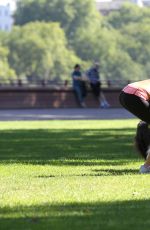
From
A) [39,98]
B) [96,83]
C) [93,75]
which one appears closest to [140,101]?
[96,83]

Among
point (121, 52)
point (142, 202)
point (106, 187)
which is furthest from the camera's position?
point (121, 52)

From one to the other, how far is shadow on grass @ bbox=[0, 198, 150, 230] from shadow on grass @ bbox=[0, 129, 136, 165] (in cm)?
501

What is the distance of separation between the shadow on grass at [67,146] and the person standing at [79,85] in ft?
51.8

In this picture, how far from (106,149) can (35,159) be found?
2409 mm

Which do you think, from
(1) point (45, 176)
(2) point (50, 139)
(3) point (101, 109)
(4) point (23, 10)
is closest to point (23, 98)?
(3) point (101, 109)

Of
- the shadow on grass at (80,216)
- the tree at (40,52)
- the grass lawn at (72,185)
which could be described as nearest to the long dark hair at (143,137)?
the grass lawn at (72,185)

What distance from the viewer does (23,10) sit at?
7008 inches

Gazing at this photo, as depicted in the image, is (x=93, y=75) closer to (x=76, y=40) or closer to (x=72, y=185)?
(x=72, y=185)

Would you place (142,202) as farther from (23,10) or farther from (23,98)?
(23,10)

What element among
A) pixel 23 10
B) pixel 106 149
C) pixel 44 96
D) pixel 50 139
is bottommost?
pixel 23 10

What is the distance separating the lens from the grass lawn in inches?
328

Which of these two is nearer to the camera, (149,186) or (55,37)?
(149,186)

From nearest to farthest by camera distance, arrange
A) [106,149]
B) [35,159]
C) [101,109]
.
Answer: [35,159] < [106,149] < [101,109]

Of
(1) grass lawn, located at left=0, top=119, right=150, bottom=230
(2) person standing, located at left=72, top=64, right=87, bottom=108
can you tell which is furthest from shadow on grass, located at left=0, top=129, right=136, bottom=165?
(2) person standing, located at left=72, top=64, right=87, bottom=108
